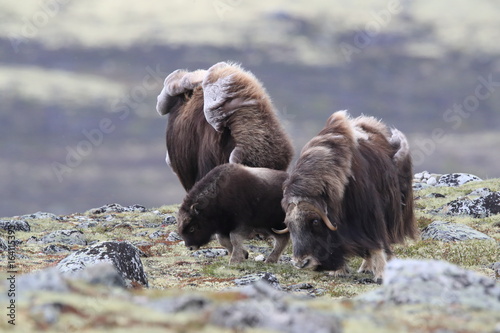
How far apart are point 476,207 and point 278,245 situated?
1116cm

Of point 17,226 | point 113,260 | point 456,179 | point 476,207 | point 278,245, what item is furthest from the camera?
point 456,179

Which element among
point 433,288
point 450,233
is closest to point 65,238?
point 450,233

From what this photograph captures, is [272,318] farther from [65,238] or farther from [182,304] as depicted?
[65,238]

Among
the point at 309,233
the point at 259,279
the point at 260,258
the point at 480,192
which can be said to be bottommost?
the point at 259,279

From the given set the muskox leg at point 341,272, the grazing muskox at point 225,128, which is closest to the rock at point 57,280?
the muskox leg at point 341,272

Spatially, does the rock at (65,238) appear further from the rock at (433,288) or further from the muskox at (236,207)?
the rock at (433,288)

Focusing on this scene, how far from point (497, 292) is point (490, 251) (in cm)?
897

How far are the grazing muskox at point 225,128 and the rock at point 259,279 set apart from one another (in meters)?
2.73

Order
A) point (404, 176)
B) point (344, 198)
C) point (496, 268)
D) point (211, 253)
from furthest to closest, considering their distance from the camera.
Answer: point (211, 253) < point (496, 268) < point (404, 176) < point (344, 198)

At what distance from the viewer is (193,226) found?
42.6 feet

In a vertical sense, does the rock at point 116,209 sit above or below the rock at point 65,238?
above

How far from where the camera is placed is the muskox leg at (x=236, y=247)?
41.7ft

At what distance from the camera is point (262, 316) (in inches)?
177

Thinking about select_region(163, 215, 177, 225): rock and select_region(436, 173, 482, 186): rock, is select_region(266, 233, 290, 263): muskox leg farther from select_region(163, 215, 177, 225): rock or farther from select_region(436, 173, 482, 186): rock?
select_region(436, 173, 482, 186): rock
